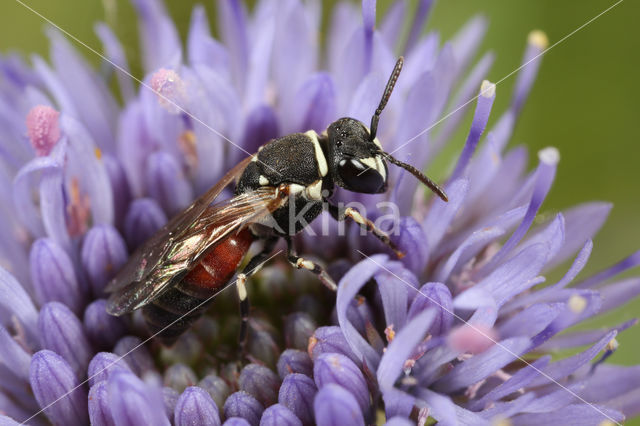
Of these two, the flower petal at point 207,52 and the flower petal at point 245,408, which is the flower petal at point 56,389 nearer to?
the flower petal at point 245,408

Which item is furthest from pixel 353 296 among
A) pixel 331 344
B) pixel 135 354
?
pixel 135 354

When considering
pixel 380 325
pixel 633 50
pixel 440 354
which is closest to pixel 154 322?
pixel 380 325

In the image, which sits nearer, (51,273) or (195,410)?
(195,410)

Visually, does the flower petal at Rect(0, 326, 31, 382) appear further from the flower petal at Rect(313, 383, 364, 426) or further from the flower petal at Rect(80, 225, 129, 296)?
the flower petal at Rect(313, 383, 364, 426)

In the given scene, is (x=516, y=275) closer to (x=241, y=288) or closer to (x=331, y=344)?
(x=331, y=344)

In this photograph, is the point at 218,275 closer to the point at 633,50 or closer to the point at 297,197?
the point at 297,197

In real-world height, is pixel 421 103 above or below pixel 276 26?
below

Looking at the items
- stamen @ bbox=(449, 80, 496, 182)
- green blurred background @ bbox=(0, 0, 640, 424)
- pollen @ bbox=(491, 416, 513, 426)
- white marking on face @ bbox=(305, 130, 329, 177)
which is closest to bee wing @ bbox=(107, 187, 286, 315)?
white marking on face @ bbox=(305, 130, 329, 177)
